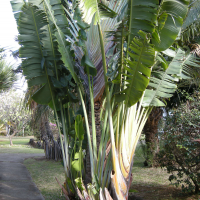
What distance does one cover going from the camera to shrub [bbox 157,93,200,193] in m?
4.66

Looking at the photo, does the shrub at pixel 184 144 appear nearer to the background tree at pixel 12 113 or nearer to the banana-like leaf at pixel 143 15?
the banana-like leaf at pixel 143 15

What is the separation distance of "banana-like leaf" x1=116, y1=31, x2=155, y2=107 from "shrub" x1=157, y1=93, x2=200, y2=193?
1.70 metres

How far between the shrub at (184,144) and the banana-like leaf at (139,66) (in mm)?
1698

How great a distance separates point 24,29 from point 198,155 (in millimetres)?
4595

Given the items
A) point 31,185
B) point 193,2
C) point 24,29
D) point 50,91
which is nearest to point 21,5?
point 24,29

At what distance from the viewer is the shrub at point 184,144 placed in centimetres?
466

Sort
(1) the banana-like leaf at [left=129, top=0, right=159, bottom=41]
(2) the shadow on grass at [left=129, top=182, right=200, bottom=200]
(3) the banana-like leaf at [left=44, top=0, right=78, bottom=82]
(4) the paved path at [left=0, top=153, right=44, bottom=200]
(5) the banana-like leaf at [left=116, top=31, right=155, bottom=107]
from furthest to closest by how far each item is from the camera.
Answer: (4) the paved path at [left=0, top=153, right=44, bottom=200] → (2) the shadow on grass at [left=129, top=182, right=200, bottom=200] → (3) the banana-like leaf at [left=44, top=0, right=78, bottom=82] → (1) the banana-like leaf at [left=129, top=0, right=159, bottom=41] → (5) the banana-like leaf at [left=116, top=31, right=155, bottom=107]

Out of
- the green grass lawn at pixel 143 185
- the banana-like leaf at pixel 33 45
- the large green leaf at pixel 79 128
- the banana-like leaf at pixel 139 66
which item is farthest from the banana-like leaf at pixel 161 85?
the banana-like leaf at pixel 33 45

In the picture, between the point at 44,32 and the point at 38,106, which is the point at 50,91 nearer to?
the point at 44,32

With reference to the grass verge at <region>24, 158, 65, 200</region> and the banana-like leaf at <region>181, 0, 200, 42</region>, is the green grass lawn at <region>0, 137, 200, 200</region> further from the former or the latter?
the banana-like leaf at <region>181, 0, 200, 42</region>

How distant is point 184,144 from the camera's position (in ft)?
15.0

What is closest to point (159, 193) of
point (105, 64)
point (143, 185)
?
point (143, 185)

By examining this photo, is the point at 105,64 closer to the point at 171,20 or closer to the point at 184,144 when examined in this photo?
the point at 171,20

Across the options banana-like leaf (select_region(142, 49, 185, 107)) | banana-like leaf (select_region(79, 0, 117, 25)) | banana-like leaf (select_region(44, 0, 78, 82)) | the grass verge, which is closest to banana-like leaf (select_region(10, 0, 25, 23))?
banana-like leaf (select_region(44, 0, 78, 82))
